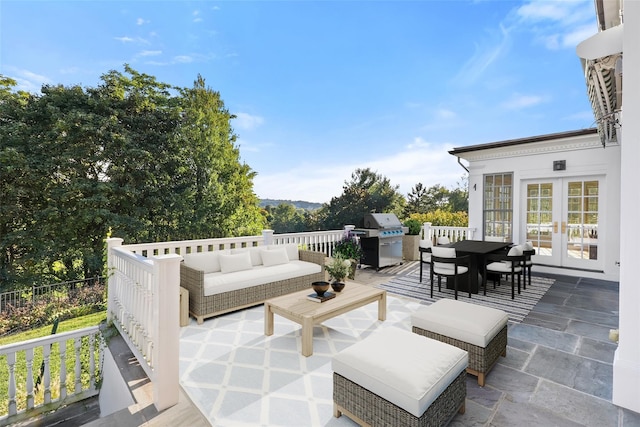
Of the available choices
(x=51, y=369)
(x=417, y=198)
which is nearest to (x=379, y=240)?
(x=51, y=369)

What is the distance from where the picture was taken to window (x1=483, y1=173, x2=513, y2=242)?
6598 mm

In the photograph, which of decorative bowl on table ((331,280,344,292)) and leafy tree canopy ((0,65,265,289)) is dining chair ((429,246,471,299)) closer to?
decorative bowl on table ((331,280,344,292))

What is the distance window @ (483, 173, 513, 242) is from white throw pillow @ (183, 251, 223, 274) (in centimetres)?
624

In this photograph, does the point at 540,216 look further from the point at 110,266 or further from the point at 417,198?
the point at 417,198

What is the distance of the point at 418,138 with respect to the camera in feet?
38.8

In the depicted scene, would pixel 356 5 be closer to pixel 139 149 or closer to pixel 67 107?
pixel 139 149

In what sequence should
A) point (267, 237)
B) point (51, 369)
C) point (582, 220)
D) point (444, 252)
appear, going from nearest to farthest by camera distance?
1. point (444, 252)
2. point (51, 369)
3. point (267, 237)
4. point (582, 220)

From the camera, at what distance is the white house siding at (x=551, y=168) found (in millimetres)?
5418

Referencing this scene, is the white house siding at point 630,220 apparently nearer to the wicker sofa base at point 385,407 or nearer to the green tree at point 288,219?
the wicker sofa base at point 385,407

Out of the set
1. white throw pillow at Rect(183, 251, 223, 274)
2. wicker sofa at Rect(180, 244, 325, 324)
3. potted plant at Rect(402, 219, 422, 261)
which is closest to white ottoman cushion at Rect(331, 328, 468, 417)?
wicker sofa at Rect(180, 244, 325, 324)

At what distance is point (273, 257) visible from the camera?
14.8ft

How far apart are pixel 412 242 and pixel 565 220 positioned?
127 inches

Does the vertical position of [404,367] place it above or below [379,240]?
below

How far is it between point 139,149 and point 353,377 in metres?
10.7
